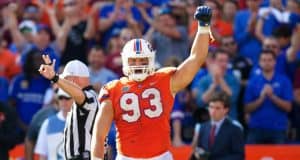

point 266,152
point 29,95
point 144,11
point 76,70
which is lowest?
point 266,152

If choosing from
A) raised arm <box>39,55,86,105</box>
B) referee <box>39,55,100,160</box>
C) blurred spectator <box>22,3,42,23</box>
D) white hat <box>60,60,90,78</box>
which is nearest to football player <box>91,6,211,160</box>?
raised arm <box>39,55,86,105</box>

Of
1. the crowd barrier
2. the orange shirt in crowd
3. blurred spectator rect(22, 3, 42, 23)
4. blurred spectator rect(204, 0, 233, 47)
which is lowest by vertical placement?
the crowd barrier

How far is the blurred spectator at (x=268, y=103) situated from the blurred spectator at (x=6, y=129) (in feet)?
11.2

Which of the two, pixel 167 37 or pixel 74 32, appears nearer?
pixel 167 37

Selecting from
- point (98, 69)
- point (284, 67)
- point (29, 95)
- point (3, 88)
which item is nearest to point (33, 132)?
point (3, 88)

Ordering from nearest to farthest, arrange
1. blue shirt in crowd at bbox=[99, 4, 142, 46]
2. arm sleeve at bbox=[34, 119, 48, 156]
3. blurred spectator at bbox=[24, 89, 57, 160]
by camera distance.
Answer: arm sleeve at bbox=[34, 119, 48, 156] → blurred spectator at bbox=[24, 89, 57, 160] → blue shirt in crowd at bbox=[99, 4, 142, 46]

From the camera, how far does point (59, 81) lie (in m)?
9.40

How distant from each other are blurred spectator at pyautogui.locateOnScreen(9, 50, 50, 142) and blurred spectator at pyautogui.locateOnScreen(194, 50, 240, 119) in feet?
7.55

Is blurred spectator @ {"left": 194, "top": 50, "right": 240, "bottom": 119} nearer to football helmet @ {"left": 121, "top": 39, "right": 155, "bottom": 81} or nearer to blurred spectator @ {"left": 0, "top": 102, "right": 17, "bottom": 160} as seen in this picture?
blurred spectator @ {"left": 0, "top": 102, "right": 17, "bottom": 160}

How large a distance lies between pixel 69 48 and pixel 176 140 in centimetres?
242

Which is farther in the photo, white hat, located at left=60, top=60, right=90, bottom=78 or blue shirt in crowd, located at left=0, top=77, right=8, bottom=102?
blue shirt in crowd, located at left=0, top=77, right=8, bottom=102

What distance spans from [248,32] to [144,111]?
6.38m

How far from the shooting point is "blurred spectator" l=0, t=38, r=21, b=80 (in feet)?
50.5

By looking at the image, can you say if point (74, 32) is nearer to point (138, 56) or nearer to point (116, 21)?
point (116, 21)
